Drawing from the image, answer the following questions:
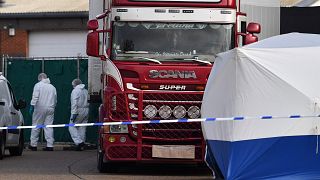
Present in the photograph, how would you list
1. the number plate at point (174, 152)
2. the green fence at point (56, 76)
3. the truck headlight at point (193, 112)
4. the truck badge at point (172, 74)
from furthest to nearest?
the green fence at point (56, 76)
the truck headlight at point (193, 112)
the truck badge at point (172, 74)
the number plate at point (174, 152)

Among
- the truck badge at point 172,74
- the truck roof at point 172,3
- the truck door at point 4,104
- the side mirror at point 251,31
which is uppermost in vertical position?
the truck roof at point 172,3

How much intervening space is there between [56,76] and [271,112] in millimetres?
12554

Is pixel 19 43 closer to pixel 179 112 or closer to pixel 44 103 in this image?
pixel 44 103

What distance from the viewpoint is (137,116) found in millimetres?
12242

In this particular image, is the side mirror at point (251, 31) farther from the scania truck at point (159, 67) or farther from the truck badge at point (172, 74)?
Answer: the truck badge at point (172, 74)

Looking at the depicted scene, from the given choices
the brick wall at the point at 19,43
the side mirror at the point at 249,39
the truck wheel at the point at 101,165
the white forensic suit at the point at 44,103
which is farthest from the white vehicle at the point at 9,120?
the brick wall at the point at 19,43

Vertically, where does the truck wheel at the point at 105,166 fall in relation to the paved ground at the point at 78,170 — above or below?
above

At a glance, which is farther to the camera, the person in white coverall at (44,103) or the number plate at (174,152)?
the person in white coverall at (44,103)

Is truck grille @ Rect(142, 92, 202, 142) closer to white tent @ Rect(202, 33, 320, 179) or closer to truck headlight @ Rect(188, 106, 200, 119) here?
truck headlight @ Rect(188, 106, 200, 119)

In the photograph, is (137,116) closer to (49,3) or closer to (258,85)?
(258,85)

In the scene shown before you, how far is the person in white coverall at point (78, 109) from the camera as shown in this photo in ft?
65.2

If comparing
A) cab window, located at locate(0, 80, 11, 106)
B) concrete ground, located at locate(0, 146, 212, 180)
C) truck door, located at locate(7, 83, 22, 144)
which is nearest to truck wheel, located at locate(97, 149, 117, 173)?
concrete ground, located at locate(0, 146, 212, 180)

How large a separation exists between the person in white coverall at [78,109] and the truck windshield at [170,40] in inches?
293

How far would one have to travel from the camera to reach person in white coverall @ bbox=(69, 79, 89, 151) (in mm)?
19875
